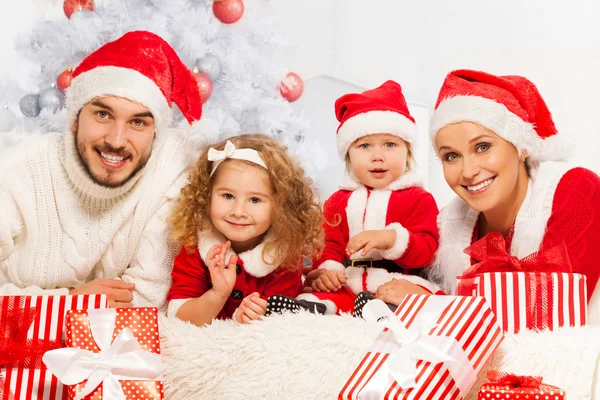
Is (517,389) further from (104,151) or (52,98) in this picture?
(52,98)

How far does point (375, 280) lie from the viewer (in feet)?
7.11

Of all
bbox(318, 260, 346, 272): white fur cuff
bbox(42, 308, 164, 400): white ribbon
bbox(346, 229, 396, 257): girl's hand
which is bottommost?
bbox(42, 308, 164, 400): white ribbon

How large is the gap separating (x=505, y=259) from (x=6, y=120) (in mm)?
2399

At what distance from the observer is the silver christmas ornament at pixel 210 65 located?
3.28 metres

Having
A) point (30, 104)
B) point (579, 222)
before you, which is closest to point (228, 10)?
point (30, 104)

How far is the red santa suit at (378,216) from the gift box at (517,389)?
31.6 inches

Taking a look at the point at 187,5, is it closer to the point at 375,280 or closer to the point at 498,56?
the point at 498,56

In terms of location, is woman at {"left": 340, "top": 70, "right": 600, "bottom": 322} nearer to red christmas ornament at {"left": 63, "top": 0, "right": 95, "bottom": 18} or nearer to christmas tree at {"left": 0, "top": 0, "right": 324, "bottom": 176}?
christmas tree at {"left": 0, "top": 0, "right": 324, "bottom": 176}

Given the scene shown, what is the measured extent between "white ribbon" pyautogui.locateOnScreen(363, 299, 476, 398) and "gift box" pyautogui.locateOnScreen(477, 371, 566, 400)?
0.07 metres

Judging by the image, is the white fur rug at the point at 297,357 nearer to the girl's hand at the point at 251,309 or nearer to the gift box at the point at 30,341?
the girl's hand at the point at 251,309

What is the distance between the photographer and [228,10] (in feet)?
11.1

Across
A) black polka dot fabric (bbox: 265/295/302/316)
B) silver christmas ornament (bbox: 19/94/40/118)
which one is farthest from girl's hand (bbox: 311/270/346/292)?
silver christmas ornament (bbox: 19/94/40/118)

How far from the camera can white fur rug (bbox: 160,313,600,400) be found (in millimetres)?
1387

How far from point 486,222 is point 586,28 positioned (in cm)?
100
